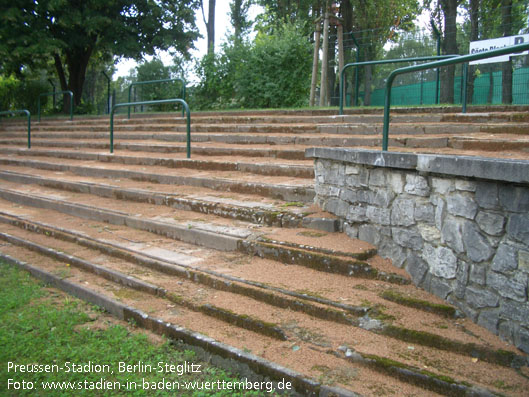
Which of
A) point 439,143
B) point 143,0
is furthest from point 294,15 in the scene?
point 439,143

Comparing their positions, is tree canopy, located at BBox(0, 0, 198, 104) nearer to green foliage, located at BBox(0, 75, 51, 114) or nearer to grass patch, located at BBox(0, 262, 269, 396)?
green foliage, located at BBox(0, 75, 51, 114)

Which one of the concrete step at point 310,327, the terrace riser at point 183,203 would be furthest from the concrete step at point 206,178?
the concrete step at point 310,327

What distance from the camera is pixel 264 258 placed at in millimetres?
4414

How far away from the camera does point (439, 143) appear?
5809mm

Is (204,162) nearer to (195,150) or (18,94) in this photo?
(195,150)

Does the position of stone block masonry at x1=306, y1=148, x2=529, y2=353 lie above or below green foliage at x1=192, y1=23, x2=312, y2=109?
below

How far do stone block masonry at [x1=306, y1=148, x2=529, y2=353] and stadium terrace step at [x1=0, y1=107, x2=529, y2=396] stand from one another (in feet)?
0.46

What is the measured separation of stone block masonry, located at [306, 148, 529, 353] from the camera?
2787mm

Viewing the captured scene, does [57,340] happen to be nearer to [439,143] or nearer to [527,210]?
[527,210]

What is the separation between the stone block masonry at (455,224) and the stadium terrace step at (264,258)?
14 centimetres

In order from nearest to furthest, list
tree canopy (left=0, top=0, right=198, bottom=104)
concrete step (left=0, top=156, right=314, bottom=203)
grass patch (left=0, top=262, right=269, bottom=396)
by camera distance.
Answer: grass patch (left=0, top=262, right=269, bottom=396)
concrete step (left=0, top=156, right=314, bottom=203)
tree canopy (left=0, top=0, right=198, bottom=104)

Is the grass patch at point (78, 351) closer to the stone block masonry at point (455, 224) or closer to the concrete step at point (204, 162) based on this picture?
the stone block masonry at point (455, 224)

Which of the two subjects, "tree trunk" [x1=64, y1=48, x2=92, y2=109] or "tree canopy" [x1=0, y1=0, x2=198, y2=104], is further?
"tree trunk" [x1=64, y1=48, x2=92, y2=109]

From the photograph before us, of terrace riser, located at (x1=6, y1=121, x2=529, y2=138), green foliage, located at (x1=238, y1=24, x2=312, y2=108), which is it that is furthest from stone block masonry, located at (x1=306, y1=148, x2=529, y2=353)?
green foliage, located at (x1=238, y1=24, x2=312, y2=108)
